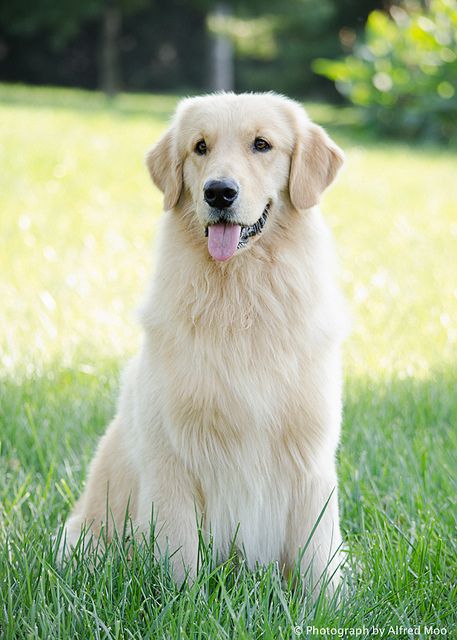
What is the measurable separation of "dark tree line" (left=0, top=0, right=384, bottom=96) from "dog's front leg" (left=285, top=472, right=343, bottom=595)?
71.6 ft

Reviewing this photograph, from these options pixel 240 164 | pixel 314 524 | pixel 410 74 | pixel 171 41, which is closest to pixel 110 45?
pixel 171 41

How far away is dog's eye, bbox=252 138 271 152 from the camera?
117 inches

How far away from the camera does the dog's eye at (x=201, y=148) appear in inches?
119

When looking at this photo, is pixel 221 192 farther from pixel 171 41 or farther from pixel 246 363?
pixel 171 41

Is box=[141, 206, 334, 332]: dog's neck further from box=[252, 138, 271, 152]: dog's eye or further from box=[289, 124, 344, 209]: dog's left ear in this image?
box=[252, 138, 271, 152]: dog's eye

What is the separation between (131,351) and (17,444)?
1411 millimetres

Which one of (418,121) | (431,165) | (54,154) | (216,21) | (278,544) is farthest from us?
(216,21)

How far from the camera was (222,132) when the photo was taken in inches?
116

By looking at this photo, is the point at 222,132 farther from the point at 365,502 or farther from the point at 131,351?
the point at 131,351

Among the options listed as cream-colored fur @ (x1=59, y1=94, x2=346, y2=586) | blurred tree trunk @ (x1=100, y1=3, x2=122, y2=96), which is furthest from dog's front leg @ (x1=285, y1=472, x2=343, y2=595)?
blurred tree trunk @ (x1=100, y1=3, x2=122, y2=96)

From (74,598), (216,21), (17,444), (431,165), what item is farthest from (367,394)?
(216,21)

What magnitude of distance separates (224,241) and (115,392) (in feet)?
6.65

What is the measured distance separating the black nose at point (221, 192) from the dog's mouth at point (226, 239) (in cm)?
A: 8

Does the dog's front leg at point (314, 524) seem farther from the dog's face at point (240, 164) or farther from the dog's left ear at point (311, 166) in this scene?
the dog's left ear at point (311, 166)
